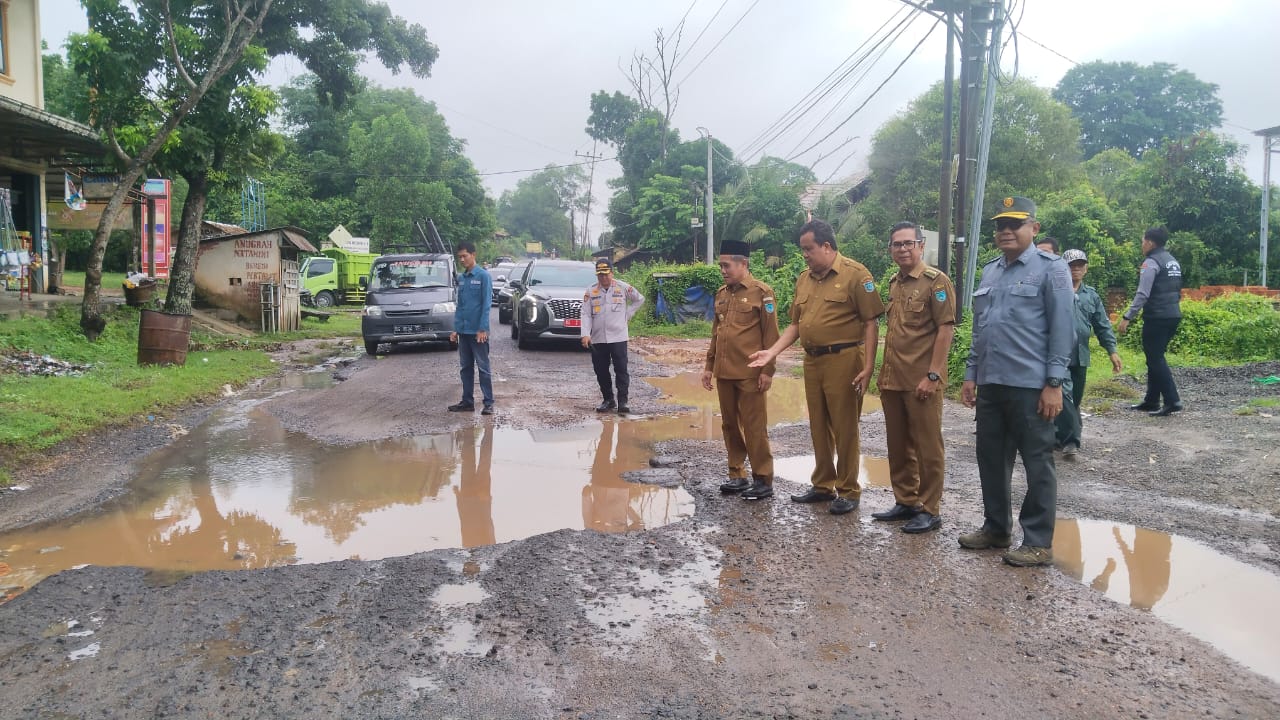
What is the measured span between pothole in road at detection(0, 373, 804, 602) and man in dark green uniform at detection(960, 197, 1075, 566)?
1845mm

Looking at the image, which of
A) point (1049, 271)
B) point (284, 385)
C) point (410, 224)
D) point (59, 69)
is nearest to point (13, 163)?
point (284, 385)

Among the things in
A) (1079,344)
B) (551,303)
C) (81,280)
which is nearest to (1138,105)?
(551,303)

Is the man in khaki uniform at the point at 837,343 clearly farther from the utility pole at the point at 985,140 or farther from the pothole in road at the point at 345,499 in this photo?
the utility pole at the point at 985,140

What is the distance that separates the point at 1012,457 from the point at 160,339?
1080 centimetres

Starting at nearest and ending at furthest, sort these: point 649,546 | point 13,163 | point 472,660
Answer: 1. point 472,660
2. point 649,546
3. point 13,163

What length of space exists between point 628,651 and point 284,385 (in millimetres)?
9513

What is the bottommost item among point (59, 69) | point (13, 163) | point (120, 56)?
point (13, 163)

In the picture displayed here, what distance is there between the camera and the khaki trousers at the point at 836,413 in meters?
5.11

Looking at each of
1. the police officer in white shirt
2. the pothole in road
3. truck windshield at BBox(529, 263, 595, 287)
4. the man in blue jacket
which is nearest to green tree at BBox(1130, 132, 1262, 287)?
truck windshield at BBox(529, 263, 595, 287)

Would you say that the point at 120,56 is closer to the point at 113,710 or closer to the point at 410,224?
the point at 113,710

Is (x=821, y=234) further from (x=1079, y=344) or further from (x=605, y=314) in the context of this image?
(x=605, y=314)

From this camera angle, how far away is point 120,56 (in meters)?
14.1

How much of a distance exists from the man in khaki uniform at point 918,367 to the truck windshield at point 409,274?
11.5 meters

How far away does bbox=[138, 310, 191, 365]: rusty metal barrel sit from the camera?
36.5 ft
